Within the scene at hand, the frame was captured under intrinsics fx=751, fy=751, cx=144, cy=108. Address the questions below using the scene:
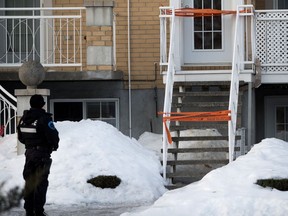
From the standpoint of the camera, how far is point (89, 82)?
16.5 m

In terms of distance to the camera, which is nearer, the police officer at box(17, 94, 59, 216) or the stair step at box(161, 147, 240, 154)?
the police officer at box(17, 94, 59, 216)

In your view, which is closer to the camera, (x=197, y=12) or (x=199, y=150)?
(x=199, y=150)

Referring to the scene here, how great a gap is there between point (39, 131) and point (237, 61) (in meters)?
5.80

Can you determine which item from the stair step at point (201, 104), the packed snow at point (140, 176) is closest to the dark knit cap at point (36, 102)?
the packed snow at point (140, 176)

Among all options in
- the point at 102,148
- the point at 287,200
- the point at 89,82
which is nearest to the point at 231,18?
the point at 89,82

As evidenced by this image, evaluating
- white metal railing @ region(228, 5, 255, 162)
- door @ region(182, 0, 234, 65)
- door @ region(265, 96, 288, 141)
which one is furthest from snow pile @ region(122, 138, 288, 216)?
door @ region(265, 96, 288, 141)

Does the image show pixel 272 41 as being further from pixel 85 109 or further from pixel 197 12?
pixel 85 109

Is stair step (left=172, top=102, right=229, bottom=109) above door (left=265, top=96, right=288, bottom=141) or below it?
above

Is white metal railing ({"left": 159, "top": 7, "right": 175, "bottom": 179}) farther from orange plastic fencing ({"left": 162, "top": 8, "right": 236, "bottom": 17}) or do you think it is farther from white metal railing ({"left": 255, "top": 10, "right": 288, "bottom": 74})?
white metal railing ({"left": 255, "top": 10, "right": 288, "bottom": 74})

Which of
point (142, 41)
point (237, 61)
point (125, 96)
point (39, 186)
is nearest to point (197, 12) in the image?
point (237, 61)

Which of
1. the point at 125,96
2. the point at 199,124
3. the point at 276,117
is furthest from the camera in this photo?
the point at 276,117

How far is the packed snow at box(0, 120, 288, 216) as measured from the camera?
923 cm

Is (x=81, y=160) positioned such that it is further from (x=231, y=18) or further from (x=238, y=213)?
(x=231, y=18)

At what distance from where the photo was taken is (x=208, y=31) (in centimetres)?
1611
